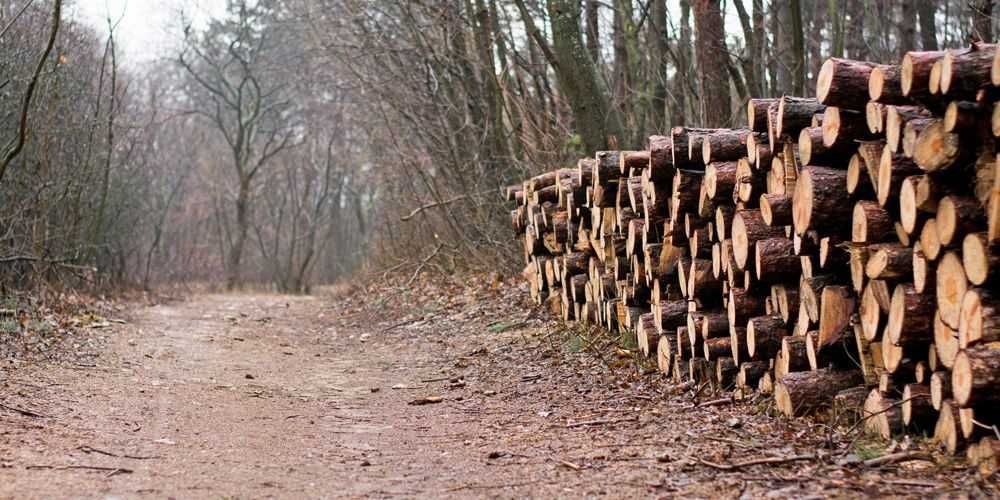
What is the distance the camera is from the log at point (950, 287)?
13.6ft

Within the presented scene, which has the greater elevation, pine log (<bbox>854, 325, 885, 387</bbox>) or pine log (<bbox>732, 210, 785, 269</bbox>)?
pine log (<bbox>732, 210, 785, 269</bbox>)

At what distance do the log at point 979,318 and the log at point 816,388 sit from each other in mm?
1160

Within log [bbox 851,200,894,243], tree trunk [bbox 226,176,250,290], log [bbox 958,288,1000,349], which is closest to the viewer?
log [bbox 958,288,1000,349]

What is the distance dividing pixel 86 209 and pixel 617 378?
41.7 ft

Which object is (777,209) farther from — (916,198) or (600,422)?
(600,422)

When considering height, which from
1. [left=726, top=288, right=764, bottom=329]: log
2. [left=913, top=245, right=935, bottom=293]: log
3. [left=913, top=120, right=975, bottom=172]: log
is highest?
[left=913, top=120, right=975, bottom=172]: log

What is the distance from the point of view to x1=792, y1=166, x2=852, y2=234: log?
196 inches

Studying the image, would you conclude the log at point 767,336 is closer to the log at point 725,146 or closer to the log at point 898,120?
the log at point 725,146

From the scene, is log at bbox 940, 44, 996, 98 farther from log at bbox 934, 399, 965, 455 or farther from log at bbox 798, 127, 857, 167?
log at bbox 934, 399, 965, 455

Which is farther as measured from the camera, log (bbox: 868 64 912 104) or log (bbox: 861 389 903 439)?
log (bbox: 861 389 903 439)

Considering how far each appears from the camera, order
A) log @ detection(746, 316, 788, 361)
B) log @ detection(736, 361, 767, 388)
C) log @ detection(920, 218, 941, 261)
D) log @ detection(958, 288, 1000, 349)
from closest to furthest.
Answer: log @ detection(958, 288, 1000, 349), log @ detection(920, 218, 941, 261), log @ detection(746, 316, 788, 361), log @ detection(736, 361, 767, 388)

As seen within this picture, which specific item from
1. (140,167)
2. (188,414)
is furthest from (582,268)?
(140,167)

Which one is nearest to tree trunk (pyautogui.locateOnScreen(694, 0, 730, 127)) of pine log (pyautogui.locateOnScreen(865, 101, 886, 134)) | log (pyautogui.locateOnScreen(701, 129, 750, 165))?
log (pyautogui.locateOnScreen(701, 129, 750, 165))

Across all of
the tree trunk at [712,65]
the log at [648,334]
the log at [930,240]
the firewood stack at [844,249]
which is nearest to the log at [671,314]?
the firewood stack at [844,249]
